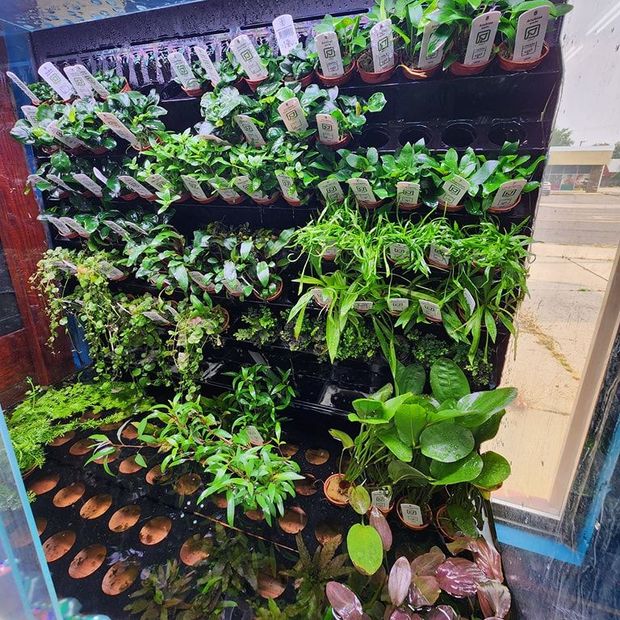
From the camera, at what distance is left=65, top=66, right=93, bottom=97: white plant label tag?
1.42 m

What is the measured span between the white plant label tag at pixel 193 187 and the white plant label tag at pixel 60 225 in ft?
2.09

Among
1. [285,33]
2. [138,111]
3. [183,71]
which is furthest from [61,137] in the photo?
[285,33]

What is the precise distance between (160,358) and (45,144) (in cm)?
99

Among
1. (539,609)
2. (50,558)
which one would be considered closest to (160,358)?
(50,558)

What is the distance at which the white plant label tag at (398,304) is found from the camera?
1222mm

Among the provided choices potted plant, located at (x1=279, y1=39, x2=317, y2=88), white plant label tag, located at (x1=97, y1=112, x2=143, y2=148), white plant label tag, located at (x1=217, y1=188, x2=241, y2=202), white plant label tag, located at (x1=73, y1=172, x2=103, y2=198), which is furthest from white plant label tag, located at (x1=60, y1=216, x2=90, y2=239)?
potted plant, located at (x1=279, y1=39, x2=317, y2=88)

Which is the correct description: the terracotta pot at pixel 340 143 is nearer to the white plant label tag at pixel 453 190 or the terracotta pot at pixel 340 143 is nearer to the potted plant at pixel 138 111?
the white plant label tag at pixel 453 190

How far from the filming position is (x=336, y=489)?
1.32m

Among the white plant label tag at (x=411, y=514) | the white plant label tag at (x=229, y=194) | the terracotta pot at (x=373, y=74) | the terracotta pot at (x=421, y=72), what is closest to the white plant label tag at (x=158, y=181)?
the white plant label tag at (x=229, y=194)

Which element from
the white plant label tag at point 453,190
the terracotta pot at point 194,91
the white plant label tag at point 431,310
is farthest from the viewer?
the terracotta pot at point 194,91

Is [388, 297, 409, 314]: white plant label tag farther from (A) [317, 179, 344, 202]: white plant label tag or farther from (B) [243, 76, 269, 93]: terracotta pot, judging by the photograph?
(B) [243, 76, 269, 93]: terracotta pot

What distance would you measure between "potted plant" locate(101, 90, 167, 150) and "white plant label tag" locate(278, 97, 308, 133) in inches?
20.7

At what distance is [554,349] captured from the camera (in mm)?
1280

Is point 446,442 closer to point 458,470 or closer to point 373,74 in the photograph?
point 458,470
